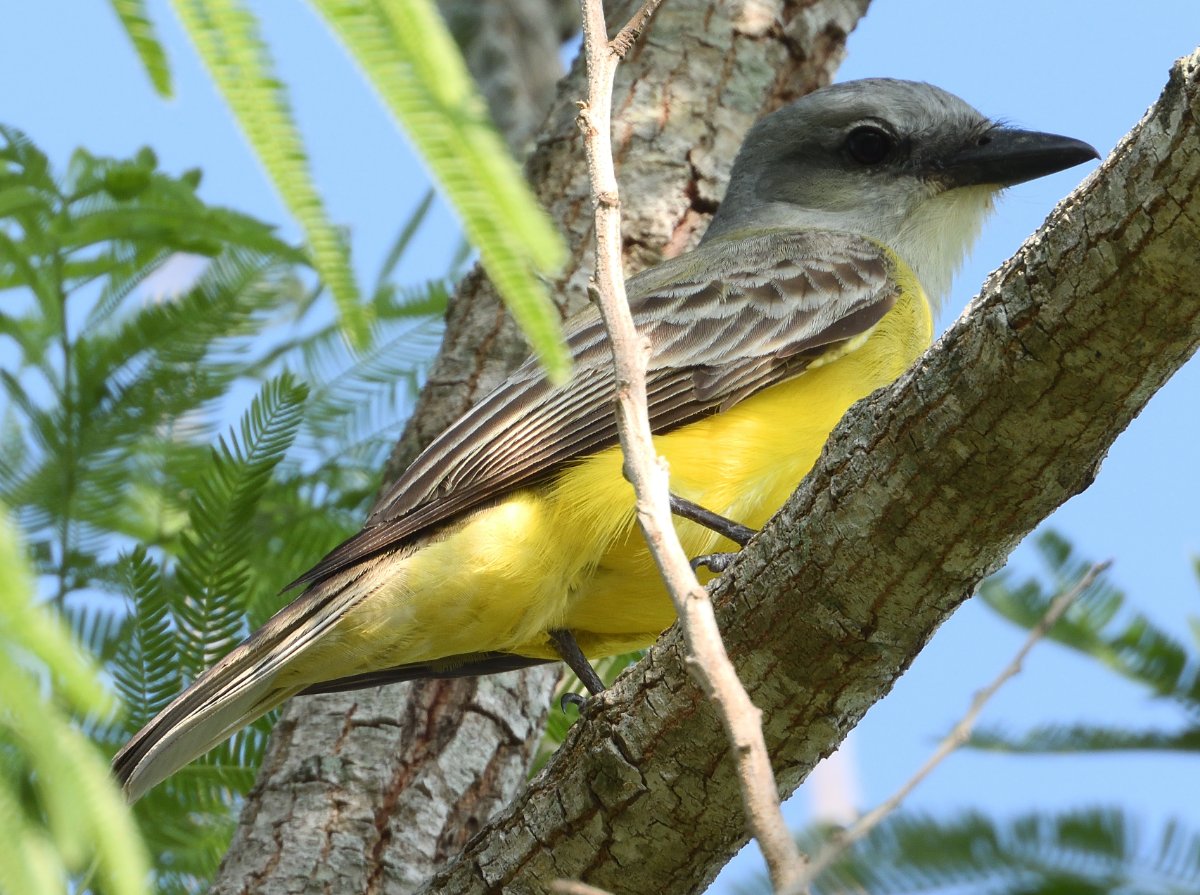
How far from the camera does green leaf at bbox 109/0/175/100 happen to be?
176cm

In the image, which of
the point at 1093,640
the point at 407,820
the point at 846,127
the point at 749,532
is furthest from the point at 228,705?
the point at 846,127

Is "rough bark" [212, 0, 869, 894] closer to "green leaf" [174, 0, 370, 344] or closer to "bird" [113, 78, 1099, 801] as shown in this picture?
"bird" [113, 78, 1099, 801]

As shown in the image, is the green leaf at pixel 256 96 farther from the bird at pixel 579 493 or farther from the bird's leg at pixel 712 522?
the bird's leg at pixel 712 522

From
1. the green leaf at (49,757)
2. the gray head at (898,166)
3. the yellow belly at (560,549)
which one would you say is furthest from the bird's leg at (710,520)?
the green leaf at (49,757)

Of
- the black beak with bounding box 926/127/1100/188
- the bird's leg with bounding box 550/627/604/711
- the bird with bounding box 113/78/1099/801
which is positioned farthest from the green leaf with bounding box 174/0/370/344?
the black beak with bounding box 926/127/1100/188

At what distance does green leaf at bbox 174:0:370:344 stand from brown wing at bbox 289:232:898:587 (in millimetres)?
3680

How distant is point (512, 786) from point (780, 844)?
4.31 metres

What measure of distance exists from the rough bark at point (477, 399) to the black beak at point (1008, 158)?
141cm

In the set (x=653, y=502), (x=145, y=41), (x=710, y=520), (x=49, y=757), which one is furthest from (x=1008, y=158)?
(x=49, y=757)

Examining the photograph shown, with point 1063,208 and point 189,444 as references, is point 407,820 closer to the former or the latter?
point 189,444

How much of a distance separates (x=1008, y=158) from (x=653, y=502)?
492cm

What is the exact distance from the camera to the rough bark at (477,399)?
6059 millimetres

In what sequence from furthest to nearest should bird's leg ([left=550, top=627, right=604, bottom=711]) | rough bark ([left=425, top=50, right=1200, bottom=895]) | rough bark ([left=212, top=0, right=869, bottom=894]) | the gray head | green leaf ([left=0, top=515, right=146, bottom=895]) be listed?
the gray head, rough bark ([left=212, top=0, right=869, bottom=894]), bird's leg ([left=550, top=627, right=604, bottom=711]), rough bark ([left=425, top=50, right=1200, bottom=895]), green leaf ([left=0, top=515, right=146, bottom=895])

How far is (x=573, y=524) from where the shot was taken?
212 inches
